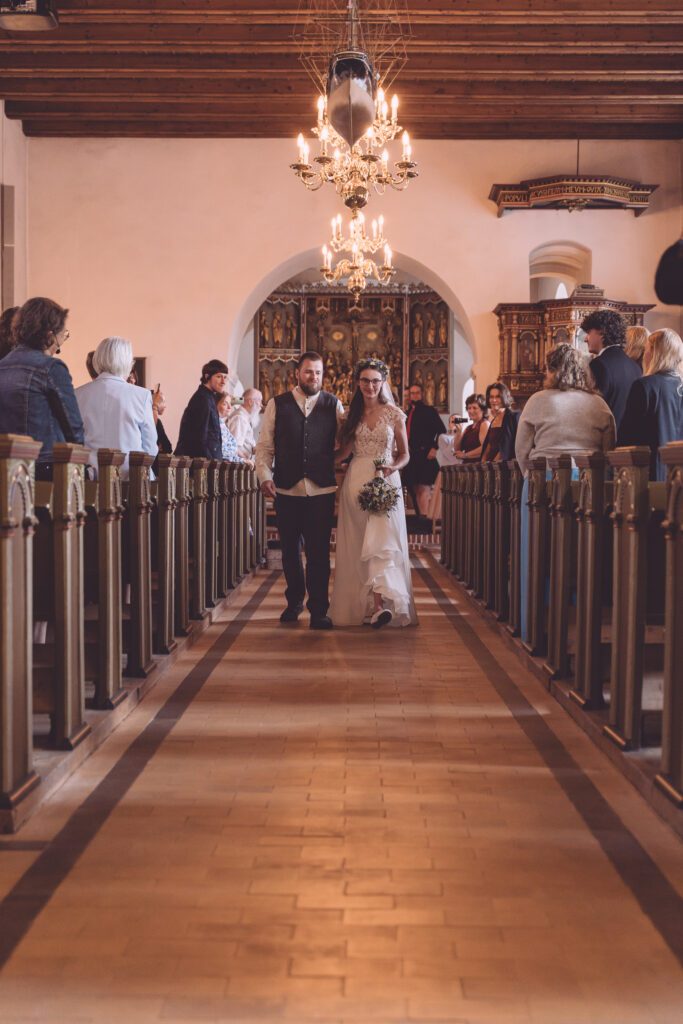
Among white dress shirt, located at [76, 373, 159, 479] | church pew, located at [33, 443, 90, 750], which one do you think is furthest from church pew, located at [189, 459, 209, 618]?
church pew, located at [33, 443, 90, 750]

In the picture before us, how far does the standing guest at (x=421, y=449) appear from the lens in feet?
45.7

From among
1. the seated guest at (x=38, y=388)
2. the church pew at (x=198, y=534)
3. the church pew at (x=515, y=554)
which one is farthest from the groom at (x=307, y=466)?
the seated guest at (x=38, y=388)

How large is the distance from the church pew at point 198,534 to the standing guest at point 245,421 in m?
4.10

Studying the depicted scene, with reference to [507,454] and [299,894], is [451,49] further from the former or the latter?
[299,894]

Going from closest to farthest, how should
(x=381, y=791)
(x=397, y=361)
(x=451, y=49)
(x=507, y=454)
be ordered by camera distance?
(x=381, y=791) < (x=507, y=454) < (x=451, y=49) < (x=397, y=361)

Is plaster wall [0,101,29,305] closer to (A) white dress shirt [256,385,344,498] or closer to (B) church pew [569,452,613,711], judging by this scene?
(A) white dress shirt [256,385,344,498]

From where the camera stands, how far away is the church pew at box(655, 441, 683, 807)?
2963 mm

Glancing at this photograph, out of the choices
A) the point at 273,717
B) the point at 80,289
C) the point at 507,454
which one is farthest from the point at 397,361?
the point at 273,717

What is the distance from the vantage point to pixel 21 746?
3049 mm

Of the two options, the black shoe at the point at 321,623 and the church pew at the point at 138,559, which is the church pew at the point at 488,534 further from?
the church pew at the point at 138,559

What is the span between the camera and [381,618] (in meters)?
6.71

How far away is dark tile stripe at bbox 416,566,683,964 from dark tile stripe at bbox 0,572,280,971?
1288mm

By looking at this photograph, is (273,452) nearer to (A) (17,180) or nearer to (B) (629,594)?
(B) (629,594)

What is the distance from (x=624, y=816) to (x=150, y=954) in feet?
4.70
